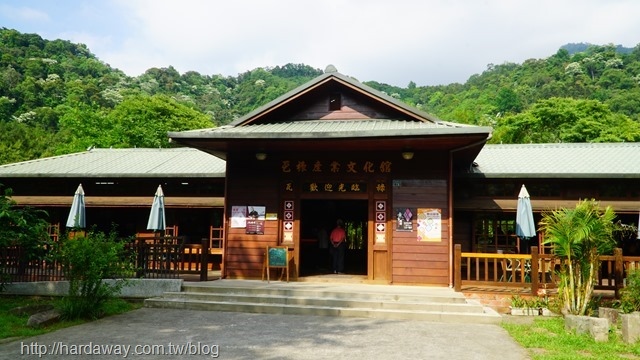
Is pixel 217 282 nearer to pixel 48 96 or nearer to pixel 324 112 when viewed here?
pixel 324 112

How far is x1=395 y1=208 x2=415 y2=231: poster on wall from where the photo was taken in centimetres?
1219

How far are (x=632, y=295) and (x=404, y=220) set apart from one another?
5.02 meters

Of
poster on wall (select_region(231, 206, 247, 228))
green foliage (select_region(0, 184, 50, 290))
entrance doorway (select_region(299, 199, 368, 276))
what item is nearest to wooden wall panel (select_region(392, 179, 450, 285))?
poster on wall (select_region(231, 206, 247, 228))

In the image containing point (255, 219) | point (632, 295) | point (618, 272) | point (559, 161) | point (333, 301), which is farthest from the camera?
→ point (559, 161)

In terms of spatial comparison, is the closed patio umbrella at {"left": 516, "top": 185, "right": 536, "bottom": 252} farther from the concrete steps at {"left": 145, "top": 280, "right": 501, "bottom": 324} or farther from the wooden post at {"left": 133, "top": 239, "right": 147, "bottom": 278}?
the wooden post at {"left": 133, "top": 239, "right": 147, "bottom": 278}

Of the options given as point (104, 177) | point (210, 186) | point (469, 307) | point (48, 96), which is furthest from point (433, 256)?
point (48, 96)

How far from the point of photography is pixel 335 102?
13594 mm

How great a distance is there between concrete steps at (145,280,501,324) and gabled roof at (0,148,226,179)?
224 inches

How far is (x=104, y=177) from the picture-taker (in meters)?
16.5

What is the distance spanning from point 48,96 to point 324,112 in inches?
1923

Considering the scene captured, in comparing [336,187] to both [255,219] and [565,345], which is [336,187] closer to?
[255,219]

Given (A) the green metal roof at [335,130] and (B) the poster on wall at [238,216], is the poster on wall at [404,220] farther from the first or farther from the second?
(B) the poster on wall at [238,216]

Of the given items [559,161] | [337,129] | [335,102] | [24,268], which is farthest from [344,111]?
[24,268]

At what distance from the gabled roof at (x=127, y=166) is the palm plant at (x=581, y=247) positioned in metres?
10.2
